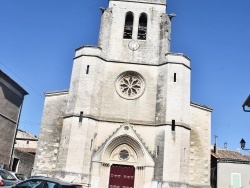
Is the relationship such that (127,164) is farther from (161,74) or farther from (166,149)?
(161,74)

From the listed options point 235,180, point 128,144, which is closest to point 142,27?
point 128,144

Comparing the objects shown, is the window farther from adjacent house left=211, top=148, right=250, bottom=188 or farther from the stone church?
the stone church

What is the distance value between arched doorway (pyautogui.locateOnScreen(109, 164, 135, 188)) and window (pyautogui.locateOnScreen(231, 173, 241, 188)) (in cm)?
911

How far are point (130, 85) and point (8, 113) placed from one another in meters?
8.22

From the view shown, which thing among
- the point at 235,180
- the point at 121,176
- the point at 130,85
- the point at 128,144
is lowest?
the point at 121,176

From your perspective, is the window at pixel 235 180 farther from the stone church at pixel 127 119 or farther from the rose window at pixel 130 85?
the rose window at pixel 130 85

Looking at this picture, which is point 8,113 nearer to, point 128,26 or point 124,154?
point 124,154

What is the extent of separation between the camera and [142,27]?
76.3 ft

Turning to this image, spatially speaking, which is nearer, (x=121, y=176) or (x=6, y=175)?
(x=6, y=175)

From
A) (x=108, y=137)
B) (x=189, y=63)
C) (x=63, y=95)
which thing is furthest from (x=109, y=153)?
(x=189, y=63)

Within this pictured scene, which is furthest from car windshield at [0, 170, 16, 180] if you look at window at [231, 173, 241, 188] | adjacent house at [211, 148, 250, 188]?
window at [231, 173, 241, 188]

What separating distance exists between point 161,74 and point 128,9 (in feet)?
19.1

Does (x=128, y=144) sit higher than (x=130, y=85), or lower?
lower

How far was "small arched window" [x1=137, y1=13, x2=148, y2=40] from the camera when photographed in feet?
75.3
